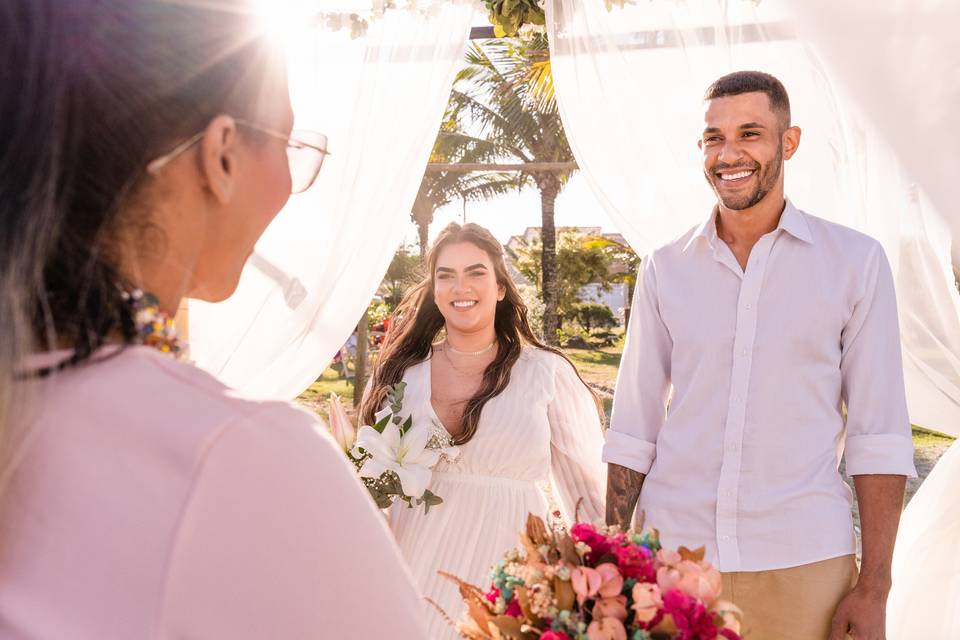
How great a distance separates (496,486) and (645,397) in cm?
101

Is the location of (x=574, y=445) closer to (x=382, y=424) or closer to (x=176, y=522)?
(x=382, y=424)

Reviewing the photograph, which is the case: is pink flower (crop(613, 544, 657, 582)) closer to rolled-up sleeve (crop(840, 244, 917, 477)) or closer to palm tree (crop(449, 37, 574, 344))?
rolled-up sleeve (crop(840, 244, 917, 477))

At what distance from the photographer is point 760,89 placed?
255cm

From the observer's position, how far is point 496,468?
11.3ft

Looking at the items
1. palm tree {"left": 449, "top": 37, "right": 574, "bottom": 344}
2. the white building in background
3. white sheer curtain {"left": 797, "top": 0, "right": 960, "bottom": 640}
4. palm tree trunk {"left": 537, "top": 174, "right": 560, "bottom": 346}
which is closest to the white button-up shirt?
white sheer curtain {"left": 797, "top": 0, "right": 960, "bottom": 640}

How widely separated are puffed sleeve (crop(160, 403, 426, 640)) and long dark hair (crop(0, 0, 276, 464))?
6.3 inches

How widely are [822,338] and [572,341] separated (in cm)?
2712

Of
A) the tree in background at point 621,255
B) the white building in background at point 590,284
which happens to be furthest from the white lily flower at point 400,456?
the tree in background at point 621,255

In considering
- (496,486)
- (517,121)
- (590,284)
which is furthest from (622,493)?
(590,284)

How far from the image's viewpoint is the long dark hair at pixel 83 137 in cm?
67

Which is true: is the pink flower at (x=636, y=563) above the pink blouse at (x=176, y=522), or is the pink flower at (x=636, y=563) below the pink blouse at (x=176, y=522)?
below

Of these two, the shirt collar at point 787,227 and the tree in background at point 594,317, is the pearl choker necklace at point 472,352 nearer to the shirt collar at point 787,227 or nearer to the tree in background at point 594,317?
the shirt collar at point 787,227

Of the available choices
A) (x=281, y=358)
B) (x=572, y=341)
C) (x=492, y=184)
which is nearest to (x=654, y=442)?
(x=281, y=358)

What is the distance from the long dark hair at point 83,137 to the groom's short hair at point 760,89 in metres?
2.10
